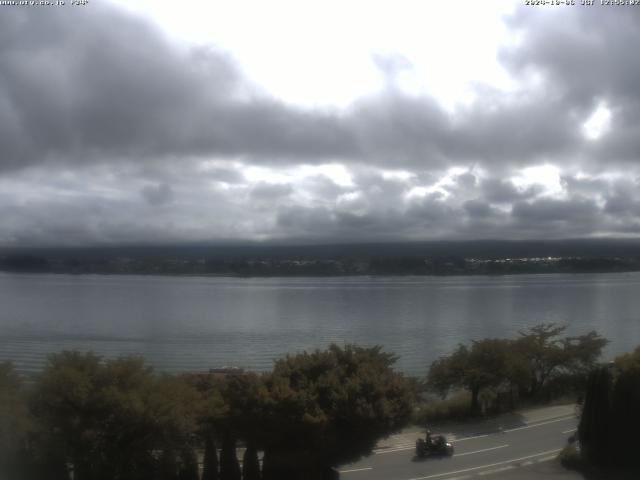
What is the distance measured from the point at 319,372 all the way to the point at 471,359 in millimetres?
13952

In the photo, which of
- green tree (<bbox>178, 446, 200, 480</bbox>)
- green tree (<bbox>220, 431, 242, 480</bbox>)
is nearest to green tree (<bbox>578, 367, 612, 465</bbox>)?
green tree (<bbox>220, 431, 242, 480</bbox>)

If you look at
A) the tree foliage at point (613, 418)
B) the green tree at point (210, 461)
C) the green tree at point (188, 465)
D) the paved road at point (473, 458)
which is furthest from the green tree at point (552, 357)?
the green tree at point (188, 465)

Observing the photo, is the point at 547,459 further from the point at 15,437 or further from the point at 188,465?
the point at 15,437

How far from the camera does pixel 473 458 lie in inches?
664

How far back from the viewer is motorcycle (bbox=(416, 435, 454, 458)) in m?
16.8

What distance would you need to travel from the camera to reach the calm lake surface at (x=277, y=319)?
1663 inches

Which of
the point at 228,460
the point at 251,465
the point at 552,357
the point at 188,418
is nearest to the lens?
the point at 188,418

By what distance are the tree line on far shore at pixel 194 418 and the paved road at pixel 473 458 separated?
1.72 meters

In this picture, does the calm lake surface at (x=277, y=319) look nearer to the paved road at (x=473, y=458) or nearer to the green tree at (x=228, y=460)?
the paved road at (x=473, y=458)

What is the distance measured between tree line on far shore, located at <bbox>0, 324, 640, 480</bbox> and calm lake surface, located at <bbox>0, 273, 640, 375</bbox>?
69.6ft

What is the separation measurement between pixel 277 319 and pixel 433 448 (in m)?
43.7

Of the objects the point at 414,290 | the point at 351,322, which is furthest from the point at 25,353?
the point at 414,290

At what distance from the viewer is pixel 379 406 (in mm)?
13688

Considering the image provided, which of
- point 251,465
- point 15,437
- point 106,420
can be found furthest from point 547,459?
point 15,437
